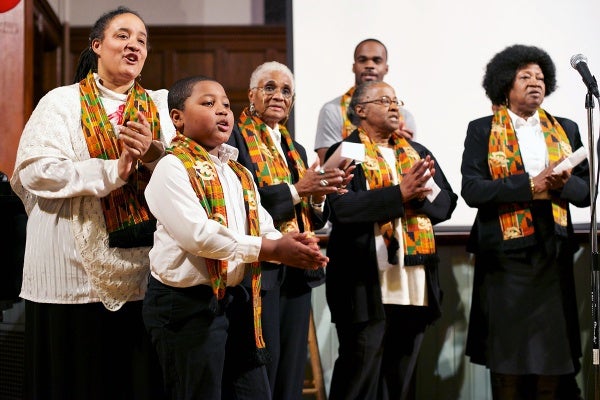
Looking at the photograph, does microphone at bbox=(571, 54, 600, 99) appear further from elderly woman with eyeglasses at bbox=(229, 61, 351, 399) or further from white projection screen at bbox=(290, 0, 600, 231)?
white projection screen at bbox=(290, 0, 600, 231)

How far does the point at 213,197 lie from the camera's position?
238 centimetres

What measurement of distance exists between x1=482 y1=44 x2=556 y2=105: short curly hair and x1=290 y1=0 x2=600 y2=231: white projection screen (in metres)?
1.00

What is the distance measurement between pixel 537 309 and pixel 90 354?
6.39 ft

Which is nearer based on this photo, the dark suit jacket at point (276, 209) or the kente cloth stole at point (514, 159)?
the dark suit jacket at point (276, 209)

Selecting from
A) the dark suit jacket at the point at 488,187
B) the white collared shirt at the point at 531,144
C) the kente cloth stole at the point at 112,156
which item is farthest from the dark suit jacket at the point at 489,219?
the kente cloth stole at the point at 112,156

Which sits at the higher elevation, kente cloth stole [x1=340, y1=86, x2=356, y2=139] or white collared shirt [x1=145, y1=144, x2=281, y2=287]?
kente cloth stole [x1=340, y1=86, x2=356, y2=139]

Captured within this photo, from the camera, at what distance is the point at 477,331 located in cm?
381

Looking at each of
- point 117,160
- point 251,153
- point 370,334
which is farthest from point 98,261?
point 370,334

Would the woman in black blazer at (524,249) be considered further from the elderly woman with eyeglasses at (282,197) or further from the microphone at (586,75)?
the elderly woman with eyeglasses at (282,197)

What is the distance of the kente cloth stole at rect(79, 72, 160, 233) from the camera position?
8.91 ft

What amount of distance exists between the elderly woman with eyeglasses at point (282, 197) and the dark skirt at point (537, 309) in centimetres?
90

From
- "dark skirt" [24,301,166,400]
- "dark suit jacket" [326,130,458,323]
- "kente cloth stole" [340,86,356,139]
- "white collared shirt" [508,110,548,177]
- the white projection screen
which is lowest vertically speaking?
"dark skirt" [24,301,166,400]

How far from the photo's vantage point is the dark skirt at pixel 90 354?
2695 mm

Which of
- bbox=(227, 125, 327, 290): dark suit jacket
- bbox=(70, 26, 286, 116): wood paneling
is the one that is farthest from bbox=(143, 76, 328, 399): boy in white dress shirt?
bbox=(70, 26, 286, 116): wood paneling
